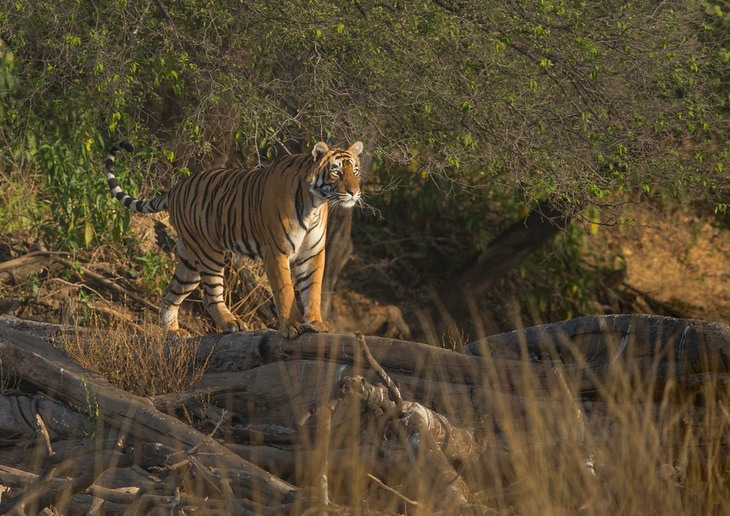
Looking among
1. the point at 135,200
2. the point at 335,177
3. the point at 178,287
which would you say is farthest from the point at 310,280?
the point at 135,200

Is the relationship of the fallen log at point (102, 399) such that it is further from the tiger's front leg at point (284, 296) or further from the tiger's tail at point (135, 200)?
the tiger's tail at point (135, 200)

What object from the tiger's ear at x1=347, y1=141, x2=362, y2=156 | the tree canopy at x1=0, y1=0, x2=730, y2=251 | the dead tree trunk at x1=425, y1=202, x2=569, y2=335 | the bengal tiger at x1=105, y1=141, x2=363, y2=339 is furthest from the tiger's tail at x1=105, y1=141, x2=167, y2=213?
the dead tree trunk at x1=425, y1=202, x2=569, y2=335

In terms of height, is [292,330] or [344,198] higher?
[344,198]

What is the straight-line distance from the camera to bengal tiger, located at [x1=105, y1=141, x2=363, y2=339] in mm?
7133

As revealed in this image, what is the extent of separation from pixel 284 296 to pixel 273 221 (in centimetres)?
59

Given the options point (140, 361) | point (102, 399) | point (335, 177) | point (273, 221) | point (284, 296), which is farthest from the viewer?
point (273, 221)

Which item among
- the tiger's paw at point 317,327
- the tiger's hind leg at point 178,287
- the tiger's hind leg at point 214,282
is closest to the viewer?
the tiger's paw at point 317,327

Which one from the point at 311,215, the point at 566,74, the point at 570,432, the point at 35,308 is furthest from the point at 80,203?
the point at 570,432

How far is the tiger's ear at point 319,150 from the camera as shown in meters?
7.14

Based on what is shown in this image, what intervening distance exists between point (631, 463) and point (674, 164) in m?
4.16

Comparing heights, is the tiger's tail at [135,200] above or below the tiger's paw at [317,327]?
above

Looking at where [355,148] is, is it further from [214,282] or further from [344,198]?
[214,282]

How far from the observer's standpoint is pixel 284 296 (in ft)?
23.1

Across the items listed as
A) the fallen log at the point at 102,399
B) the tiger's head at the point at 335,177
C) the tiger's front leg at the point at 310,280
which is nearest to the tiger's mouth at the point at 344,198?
the tiger's head at the point at 335,177
